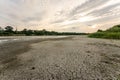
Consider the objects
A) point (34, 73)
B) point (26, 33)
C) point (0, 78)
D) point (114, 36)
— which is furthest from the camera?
point (26, 33)

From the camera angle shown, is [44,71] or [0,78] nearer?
[0,78]

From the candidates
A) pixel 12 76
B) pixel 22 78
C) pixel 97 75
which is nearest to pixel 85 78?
pixel 97 75

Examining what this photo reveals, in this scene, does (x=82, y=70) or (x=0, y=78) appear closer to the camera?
(x=0, y=78)

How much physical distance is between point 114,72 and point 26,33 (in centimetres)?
11086

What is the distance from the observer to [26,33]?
112 meters

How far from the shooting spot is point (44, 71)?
6.41 m

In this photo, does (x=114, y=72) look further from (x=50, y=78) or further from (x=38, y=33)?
(x=38, y=33)

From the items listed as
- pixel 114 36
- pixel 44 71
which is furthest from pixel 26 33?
pixel 44 71

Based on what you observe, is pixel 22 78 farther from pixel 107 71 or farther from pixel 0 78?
pixel 107 71

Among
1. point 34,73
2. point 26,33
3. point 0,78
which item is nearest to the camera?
point 0,78

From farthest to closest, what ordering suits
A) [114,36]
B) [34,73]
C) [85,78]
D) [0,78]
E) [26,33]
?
[26,33]
[114,36]
[34,73]
[0,78]
[85,78]

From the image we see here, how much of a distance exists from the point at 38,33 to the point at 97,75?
114m

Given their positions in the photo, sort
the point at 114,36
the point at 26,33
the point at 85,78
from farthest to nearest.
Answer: the point at 26,33 → the point at 114,36 → the point at 85,78

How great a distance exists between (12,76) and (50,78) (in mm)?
1910
